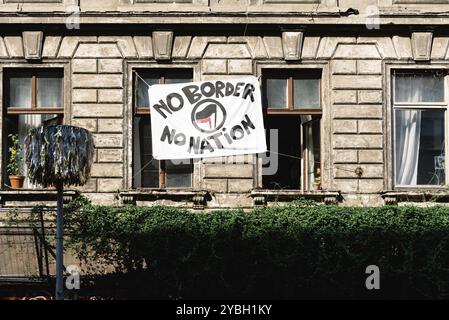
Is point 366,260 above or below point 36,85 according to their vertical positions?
below

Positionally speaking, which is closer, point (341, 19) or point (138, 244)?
point (138, 244)

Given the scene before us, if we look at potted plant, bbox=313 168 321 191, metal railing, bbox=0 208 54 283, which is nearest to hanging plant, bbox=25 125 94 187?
metal railing, bbox=0 208 54 283

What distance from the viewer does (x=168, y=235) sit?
47.3 ft

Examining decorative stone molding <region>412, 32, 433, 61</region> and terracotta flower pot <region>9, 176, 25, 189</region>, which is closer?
terracotta flower pot <region>9, 176, 25, 189</region>

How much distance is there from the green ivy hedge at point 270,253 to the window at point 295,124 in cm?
325

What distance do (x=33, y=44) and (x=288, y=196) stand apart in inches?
245

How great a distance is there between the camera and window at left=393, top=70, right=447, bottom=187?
18.2m

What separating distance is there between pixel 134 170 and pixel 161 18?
3231 millimetres

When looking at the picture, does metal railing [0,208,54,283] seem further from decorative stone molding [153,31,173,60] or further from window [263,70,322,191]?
window [263,70,322,191]

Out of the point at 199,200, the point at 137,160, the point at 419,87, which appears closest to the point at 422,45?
the point at 419,87
